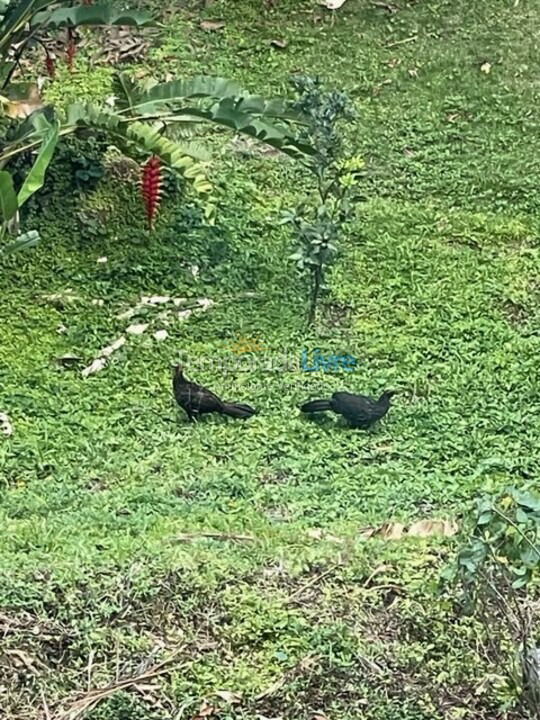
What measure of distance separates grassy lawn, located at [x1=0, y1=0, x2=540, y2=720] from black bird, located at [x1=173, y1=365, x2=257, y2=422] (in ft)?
0.22

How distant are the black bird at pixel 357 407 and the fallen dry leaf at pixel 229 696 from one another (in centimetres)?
253

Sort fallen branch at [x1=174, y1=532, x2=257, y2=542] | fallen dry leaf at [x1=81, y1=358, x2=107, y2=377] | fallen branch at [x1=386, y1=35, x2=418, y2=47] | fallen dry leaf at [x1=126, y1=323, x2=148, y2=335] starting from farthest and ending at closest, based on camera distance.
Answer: fallen branch at [x1=386, y1=35, x2=418, y2=47] → fallen dry leaf at [x1=126, y1=323, x2=148, y2=335] → fallen dry leaf at [x1=81, y1=358, x2=107, y2=377] → fallen branch at [x1=174, y1=532, x2=257, y2=542]

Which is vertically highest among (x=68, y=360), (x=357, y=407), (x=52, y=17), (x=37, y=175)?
(x=52, y=17)

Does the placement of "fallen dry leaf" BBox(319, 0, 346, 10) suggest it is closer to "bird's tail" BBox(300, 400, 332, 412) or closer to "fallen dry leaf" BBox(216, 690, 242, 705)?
"bird's tail" BBox(300, 400, 332, 412)

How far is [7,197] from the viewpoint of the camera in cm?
525

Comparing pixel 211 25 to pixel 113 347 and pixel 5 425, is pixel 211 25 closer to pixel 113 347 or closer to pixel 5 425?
pixel 113 347

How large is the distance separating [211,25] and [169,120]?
2.93 meters

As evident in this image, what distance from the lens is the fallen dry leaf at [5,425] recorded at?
5496 mm

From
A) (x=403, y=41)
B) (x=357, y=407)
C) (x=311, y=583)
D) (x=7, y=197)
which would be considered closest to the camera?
(x=311, y=583)

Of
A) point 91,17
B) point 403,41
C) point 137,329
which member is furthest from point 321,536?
point 403,41

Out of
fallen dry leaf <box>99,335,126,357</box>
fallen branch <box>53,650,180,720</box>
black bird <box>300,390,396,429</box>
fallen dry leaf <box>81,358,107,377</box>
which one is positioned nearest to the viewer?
fallen branch <box>53,650,180,720</box>

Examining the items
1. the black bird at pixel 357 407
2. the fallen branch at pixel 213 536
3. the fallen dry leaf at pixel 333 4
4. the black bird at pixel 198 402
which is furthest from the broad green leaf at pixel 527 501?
the fallen dry leaf at pixel 333 4

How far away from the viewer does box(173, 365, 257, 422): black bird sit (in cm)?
555

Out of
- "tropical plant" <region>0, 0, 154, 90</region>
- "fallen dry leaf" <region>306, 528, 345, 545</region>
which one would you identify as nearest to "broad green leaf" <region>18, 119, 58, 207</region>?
"tropical plant" <region>0, 0, 154, 90</region>
